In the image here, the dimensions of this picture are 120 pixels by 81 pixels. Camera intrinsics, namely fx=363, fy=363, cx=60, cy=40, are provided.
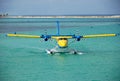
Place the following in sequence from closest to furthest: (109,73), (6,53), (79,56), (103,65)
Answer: (109,73), (103,65), (79,56), (6,53)

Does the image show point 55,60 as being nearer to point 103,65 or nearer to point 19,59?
point 19,59

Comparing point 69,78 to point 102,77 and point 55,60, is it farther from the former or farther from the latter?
point 55,60

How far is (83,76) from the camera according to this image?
508 inches

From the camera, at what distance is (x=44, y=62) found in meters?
16.8

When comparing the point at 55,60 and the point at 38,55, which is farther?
the point at 38,55

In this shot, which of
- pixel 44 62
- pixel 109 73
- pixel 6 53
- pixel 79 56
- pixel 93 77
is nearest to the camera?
pixel 93 77

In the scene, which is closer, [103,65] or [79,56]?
[103,65]

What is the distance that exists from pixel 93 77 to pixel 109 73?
1.07 metres

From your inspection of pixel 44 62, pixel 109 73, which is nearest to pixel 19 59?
pixel 44 62

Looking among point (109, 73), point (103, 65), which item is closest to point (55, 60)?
point (103, 65)

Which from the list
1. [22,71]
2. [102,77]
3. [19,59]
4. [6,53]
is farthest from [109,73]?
[6,53]

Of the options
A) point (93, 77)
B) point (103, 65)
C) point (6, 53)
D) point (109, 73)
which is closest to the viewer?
point (93, 77)

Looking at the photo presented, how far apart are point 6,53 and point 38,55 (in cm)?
230

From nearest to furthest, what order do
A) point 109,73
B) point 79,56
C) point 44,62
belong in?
point 109,73 → point 44,62 → point 79,56
